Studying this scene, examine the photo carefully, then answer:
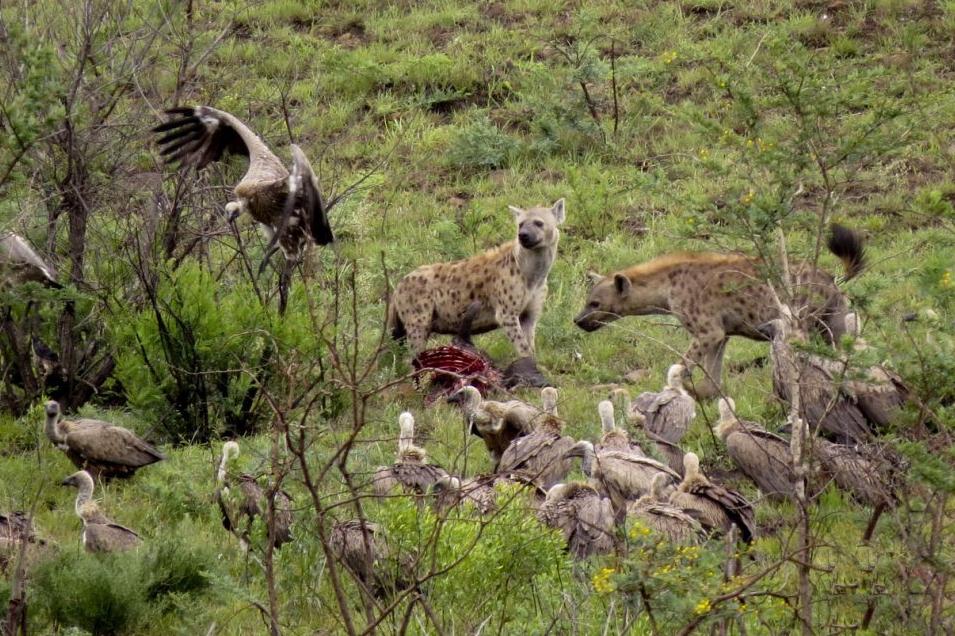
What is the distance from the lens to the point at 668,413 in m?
9.02

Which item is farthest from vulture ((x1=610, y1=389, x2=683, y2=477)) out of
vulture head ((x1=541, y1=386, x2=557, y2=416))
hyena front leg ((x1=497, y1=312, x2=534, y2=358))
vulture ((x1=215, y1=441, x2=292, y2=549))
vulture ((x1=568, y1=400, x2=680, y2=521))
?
hyena front leg ((x1=497, y1=312, x2=534, y2=358))

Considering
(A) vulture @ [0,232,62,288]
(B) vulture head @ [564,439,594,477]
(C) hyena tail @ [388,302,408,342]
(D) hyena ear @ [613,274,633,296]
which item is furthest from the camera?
(C) hyena tail @ [388,302,408,342]

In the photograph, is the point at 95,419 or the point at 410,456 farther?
the point at 95,419

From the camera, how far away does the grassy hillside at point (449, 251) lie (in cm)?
544

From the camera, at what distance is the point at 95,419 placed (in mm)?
9328

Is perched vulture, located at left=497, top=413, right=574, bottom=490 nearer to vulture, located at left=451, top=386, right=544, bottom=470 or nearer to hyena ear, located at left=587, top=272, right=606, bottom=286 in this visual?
vulture, located at left=451, top=386, right=544, bottom=470

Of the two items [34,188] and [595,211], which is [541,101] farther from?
[34,188]

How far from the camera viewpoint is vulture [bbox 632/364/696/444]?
8953mm

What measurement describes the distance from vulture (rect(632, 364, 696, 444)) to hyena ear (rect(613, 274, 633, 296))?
85.7 inches

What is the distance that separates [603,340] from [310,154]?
462 cm

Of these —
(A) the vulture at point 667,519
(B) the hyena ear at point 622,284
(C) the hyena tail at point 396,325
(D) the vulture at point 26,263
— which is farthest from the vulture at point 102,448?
(B) the hyena ear at point 622,284

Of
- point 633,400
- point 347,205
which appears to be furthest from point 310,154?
point 633,400

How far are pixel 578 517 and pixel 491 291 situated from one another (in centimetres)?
501

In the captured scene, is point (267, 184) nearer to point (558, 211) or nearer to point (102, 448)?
point (102, 448)
